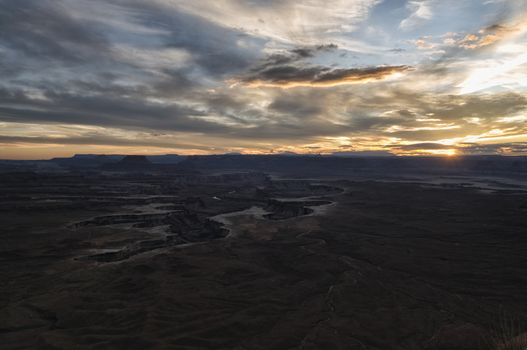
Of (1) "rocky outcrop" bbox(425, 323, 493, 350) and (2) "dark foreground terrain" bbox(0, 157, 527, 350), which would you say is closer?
(1) "rocky outcrop" bbox(425, 323, 493, 350)

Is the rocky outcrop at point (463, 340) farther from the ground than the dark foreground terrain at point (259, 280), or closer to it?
farther from the ground

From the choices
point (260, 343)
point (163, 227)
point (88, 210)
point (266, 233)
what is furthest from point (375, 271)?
point (88, 210)

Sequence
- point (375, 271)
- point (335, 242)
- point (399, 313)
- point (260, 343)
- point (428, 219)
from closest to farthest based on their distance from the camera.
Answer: point (260, 343), point (399, 313), point (375, 271), point (335, 242), point (428, 219)

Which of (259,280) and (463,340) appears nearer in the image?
(463,340)

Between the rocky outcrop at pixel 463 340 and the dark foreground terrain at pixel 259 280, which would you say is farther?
the dark foreground terrain at pixel 259 280

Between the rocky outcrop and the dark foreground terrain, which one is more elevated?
the rocky outcrop

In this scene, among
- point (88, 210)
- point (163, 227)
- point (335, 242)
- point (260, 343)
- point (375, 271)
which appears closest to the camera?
point (260, 343)

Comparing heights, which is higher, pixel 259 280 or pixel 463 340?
pixel 463 340

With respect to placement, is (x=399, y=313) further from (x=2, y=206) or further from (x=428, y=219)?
(x=2, y=206)
